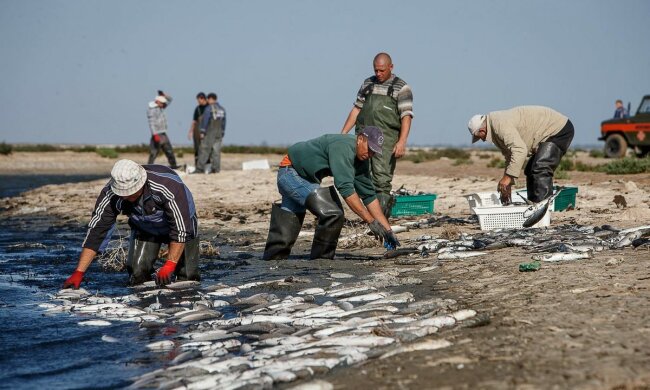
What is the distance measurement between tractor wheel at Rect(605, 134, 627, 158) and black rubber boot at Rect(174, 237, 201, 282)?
2536 centimetres

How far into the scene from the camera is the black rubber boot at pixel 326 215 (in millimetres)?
9375

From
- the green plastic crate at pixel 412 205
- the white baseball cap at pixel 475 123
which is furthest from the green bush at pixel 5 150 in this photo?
the white baseball cap at pixel 475 123

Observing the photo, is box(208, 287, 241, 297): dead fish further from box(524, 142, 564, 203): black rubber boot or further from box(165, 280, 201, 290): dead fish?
box(524, 142, 564, 203): black rubber boot

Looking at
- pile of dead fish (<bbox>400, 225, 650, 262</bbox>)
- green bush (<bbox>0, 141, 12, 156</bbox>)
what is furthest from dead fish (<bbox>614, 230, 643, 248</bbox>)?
green bush (<bbox>0, 141, 12, 156</bbox>)

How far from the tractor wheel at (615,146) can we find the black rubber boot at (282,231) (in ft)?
78.1

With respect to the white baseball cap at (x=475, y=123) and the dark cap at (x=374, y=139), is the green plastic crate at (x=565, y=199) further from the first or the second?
the dark cap at (x=374, y=139)

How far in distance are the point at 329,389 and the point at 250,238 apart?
28.3 feet

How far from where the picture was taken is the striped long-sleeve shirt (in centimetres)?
806

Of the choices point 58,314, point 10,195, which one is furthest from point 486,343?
point 10,195

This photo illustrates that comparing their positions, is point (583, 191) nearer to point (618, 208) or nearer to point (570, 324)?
point (618, 208)

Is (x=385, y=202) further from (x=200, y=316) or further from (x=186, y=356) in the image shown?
(x=186, y=356)

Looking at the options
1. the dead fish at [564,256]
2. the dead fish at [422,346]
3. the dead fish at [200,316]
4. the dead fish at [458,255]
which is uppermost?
the dead fish at [564,256]

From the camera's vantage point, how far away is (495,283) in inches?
298

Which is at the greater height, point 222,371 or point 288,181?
point 288,181
